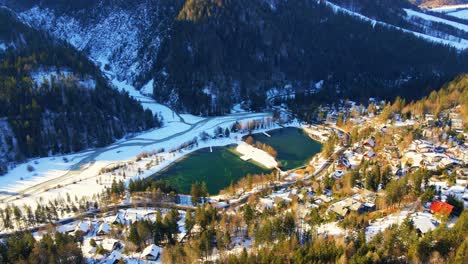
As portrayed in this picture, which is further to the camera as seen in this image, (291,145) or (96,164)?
(291,145)

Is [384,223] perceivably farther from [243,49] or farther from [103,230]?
[243,49]

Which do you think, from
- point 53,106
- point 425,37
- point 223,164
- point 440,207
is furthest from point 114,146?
point 425,37

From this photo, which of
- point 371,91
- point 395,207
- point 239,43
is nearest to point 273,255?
point 395,207

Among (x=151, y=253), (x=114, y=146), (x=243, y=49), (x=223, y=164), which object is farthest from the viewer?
(x=243, y=49)

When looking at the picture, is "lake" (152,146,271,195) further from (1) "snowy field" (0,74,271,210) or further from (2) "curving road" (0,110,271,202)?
(2) "curving road" (0,110,271,202)

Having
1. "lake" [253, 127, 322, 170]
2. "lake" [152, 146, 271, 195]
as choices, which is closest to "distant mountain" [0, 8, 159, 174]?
"lake" [152, 146, 271, 195]

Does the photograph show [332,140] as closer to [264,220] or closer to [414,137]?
[414,137]


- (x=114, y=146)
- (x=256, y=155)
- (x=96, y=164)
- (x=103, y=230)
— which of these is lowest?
(x=96, y=164)
